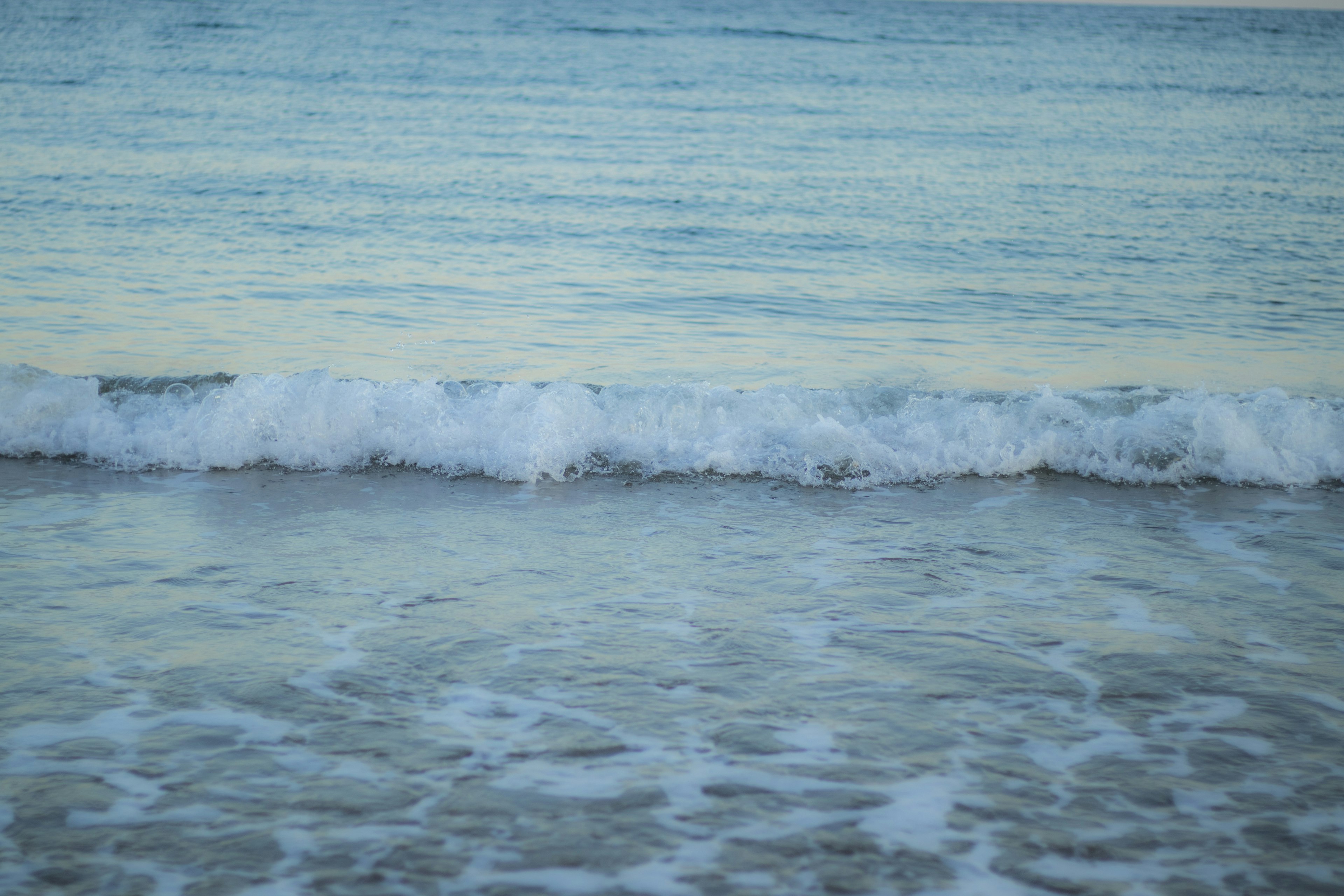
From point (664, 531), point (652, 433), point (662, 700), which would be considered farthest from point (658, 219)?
point (662, 700)

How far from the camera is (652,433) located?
22.5ft

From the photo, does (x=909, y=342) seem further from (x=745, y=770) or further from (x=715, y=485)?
(x=745, y=770)

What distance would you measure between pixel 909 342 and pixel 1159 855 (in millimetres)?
7395

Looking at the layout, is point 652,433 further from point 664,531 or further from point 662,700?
point 662,700

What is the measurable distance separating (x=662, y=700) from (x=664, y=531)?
79.0 inches

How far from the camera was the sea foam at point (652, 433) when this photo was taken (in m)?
6.54

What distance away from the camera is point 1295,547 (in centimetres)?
535

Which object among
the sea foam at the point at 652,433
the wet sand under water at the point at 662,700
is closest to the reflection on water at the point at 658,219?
the sea foam at the point at 652,433

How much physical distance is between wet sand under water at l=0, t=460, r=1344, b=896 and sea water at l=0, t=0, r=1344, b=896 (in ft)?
0.07

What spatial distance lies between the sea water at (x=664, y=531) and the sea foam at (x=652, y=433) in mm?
37

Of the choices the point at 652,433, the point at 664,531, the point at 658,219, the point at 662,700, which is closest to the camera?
the point at 662,700

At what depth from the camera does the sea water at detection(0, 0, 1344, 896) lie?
2.83 metres

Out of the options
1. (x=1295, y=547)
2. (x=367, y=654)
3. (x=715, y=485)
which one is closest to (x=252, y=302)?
(x=715, y=485)

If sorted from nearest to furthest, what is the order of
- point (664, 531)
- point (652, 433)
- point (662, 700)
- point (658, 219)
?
point (662, 700) → point (664, 531) → point (652, 433) → point (658, 219)
